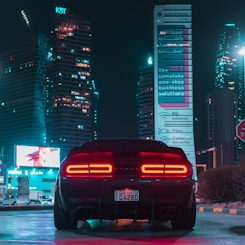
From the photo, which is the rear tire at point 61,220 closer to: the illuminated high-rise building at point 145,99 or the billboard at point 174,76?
the billboard at point 174,76

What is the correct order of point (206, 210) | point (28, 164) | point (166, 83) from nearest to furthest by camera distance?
point (206, 210)
point (166, 83)
point (28, 164)

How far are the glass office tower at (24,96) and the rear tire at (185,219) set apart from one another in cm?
16055

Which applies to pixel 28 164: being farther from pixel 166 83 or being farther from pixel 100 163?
pixel 100 163

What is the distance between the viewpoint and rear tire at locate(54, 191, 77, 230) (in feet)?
28.2

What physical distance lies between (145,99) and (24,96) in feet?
244

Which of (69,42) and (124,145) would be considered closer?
(124,145)

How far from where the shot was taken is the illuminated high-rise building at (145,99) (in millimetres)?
109062

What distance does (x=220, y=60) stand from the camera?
171500mm

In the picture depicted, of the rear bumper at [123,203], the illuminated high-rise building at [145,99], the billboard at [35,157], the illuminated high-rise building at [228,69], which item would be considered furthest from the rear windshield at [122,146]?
the illuminated high-rise building at [228,69]

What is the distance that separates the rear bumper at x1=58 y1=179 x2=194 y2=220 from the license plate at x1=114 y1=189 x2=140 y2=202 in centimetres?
4

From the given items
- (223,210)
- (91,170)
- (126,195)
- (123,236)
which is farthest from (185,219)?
(223,210)

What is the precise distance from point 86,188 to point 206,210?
35.5ft

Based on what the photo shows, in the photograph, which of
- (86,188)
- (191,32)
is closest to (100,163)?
(86,188)

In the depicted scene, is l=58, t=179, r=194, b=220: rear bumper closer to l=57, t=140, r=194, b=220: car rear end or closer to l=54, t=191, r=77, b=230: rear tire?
l=57, t=140, r=194, b=220: car rear end
